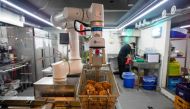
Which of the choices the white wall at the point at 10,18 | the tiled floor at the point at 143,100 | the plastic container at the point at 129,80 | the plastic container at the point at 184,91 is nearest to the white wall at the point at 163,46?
the tiled floor at the point at 143,100

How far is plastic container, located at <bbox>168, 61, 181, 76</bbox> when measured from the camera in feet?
15.1

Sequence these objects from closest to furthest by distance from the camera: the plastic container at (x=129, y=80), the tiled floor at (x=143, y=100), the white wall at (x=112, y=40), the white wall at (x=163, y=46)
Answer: the tiled floor at (x=143, y=100) < the white wall at (x=163, y=46) < the plastic container at (x=129, y=80) < the white wall at (x=112, y=40)

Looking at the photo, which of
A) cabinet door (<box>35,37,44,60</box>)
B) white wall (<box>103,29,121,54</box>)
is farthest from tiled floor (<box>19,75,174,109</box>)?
white wall (<box>103,29,121,54</box>)

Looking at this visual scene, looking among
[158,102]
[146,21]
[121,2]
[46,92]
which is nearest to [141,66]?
[158,102]

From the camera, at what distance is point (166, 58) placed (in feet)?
15.2

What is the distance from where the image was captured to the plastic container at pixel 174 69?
4613 mm

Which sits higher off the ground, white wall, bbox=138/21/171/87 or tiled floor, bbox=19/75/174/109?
white wall, bbox=138/21/171/87

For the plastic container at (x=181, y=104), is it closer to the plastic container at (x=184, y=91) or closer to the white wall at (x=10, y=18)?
the plastic container at (x=184, y=91)

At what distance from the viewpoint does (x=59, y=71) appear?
4.90 feet

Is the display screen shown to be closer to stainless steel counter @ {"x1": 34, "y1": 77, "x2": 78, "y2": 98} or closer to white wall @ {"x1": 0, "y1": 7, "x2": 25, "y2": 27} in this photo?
stainless steel counter @ {"x1": 34, "y1": 77, "x2": 78, "y2": 98}

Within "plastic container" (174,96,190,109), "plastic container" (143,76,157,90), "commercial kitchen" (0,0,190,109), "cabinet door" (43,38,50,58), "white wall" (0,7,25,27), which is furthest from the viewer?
"cabinet door" (43,38,50,58)

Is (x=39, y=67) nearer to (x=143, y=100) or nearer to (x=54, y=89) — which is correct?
(x=143, y=100)

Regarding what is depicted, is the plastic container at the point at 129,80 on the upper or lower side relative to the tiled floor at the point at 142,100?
upper

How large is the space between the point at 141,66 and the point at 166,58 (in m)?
0.91
